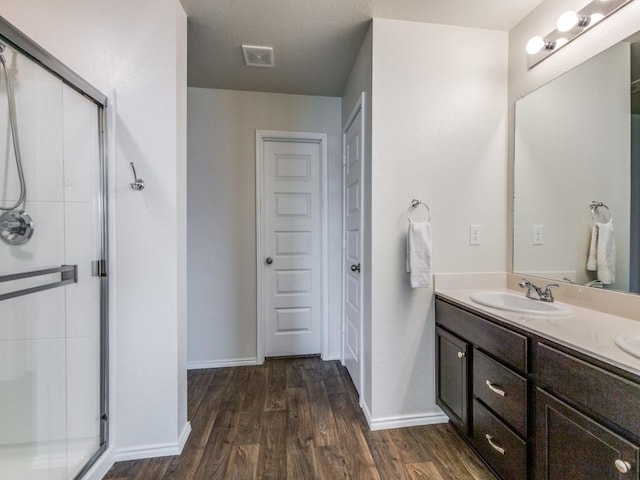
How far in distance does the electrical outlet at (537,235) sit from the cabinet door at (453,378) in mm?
724

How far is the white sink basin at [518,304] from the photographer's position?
4.24ft

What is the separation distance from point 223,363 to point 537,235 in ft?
8.26

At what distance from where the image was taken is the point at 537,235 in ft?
5.52

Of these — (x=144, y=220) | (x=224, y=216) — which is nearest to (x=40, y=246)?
(x=144, y=220)

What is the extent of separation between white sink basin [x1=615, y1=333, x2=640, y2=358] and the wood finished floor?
954 mm

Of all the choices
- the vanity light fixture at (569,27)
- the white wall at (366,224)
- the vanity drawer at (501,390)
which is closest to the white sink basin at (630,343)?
the vanity drawer at (501,390)

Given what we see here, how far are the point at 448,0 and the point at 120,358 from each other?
257cm

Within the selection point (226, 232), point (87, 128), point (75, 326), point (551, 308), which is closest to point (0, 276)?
point (75, 326)

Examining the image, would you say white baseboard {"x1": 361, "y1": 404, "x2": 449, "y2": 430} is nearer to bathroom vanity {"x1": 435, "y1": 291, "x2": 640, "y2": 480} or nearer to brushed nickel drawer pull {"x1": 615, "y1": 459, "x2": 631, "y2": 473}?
bathroom vanity {"x1": 435, "y1": 291, "x2": 640, "y2": 480}

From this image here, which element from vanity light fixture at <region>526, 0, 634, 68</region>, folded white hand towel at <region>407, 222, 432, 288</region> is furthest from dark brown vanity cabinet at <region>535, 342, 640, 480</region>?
vanity light fixture at <region>526, 0, 634, 68</region>

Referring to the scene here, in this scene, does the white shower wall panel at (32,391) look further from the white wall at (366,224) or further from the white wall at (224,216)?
the white wall at (366,224)

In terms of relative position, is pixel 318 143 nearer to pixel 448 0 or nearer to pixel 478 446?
pixel 448 0

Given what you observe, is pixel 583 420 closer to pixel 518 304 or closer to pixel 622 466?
pixel 622 466

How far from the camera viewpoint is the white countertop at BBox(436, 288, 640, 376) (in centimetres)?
85
